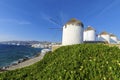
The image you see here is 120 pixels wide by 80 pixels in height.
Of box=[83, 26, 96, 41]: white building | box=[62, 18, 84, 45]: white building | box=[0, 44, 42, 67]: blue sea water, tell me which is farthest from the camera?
box=[0, 44, 42, 67]: blue sea water

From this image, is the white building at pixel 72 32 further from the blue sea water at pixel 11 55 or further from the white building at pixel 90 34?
the blue sea water at pixel 11 55

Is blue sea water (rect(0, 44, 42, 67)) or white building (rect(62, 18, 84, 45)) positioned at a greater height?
white building (rect(62, 18, 84, 45))

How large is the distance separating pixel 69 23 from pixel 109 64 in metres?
29.2

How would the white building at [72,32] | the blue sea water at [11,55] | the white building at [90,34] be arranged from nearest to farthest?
the white building at [72,32], the white building at [90,34], the blue sea water at [11,55]

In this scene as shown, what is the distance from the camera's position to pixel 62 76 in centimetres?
437

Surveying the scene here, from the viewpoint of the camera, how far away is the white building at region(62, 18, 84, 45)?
3272cm

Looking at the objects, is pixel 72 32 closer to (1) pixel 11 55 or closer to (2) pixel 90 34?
(2) pixel 90 34

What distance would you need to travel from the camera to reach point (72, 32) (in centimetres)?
3269

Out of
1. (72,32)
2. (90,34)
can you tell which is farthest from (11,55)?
(72,32)

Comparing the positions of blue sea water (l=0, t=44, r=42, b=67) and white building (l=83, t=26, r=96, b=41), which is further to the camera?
blue sea water (l=0, t=44, r=42, b=67)

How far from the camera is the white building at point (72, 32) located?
107 feet

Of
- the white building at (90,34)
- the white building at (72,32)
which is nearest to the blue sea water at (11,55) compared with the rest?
the white building at (72,32)

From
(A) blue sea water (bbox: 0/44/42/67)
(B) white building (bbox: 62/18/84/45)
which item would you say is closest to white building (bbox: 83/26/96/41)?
(B) white building (bbox: 62/18/84/45)

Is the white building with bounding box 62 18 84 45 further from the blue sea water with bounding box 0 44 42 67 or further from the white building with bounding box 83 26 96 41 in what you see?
the blue sea water with bounding box 0 44 42 67
